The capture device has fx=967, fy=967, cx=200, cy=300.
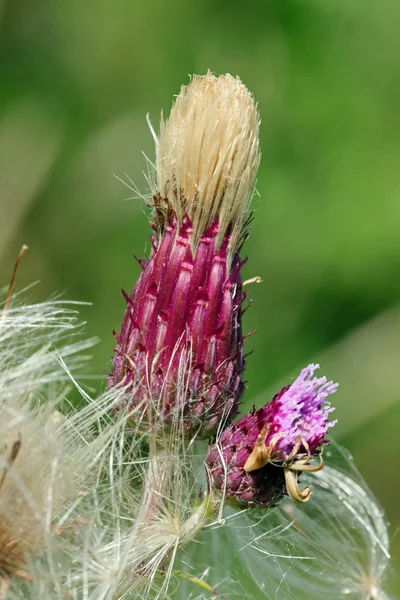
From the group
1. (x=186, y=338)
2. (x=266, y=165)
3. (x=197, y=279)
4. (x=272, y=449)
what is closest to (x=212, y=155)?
(x=197, y=279)

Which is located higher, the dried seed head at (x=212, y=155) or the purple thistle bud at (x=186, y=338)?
the dried seed head at (x=212, y=155)

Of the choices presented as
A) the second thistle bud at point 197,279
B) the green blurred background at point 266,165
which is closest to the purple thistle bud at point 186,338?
the second thistle bud at point 197,279

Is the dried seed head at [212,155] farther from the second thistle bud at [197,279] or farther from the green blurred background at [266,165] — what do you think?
the green blurred background at [266,165]

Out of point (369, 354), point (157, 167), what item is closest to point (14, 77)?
point (369, 354)

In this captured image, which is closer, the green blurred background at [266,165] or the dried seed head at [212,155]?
the dried seed head at [212,155]

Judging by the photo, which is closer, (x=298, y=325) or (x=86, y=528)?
(x=86, y=528)

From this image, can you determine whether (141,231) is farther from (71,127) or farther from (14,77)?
(14,77)

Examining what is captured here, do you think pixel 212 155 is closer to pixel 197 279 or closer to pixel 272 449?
pixel 197 279
